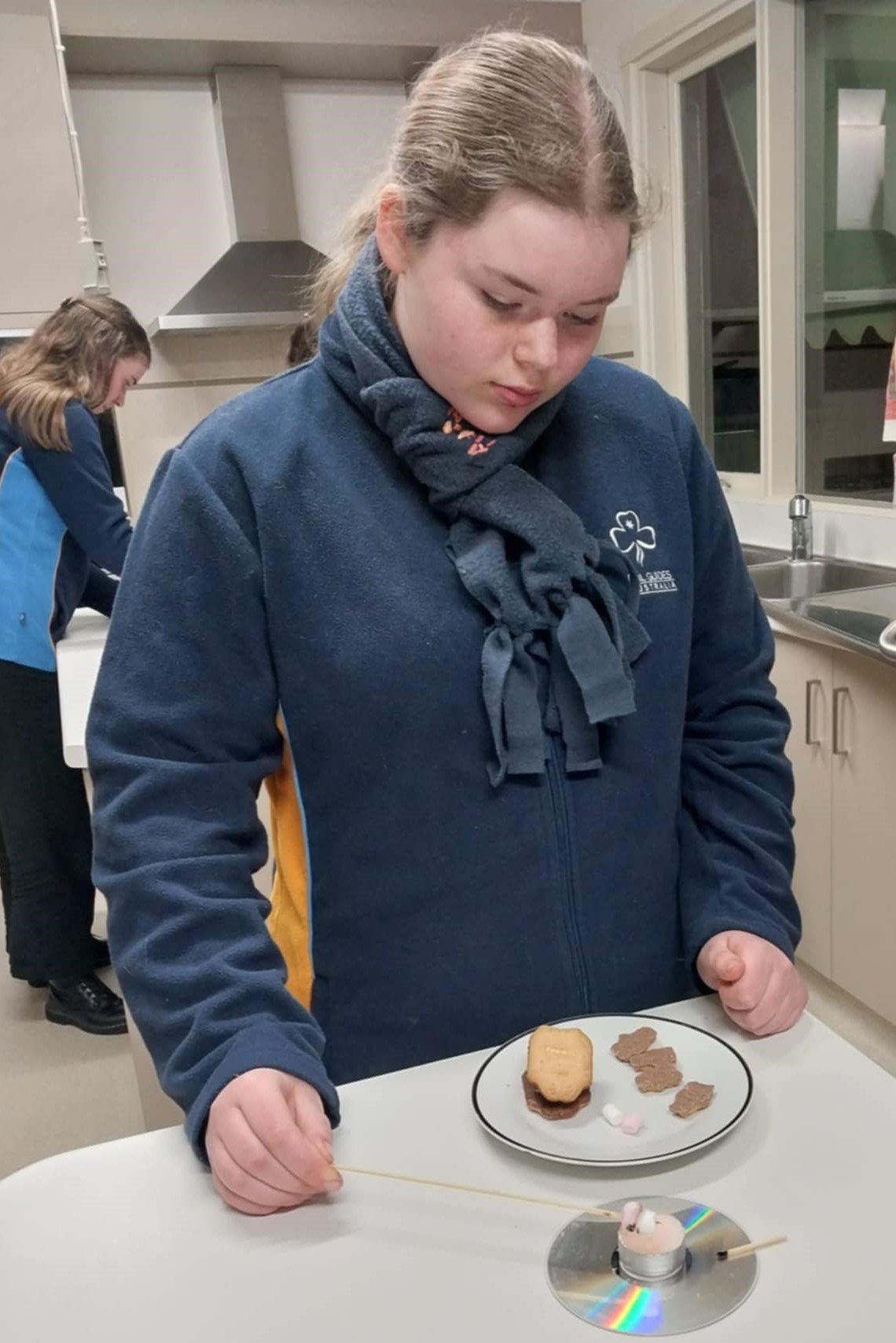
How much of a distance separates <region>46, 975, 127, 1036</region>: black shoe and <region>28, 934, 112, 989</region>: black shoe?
0.04m

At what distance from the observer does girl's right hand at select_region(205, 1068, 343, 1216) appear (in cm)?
63

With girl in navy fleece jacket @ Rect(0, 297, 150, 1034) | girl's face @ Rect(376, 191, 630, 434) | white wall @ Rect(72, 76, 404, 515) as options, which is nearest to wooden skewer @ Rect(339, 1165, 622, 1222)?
girl's face @ Rect(376, 191, 630, 434)

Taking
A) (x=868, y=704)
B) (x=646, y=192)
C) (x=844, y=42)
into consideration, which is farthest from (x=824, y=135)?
(x=646, y=192)

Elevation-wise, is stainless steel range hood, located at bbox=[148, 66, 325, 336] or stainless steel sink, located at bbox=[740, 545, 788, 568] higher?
stainless steel range hood, located at bbox=[148, 66, 325, 336]

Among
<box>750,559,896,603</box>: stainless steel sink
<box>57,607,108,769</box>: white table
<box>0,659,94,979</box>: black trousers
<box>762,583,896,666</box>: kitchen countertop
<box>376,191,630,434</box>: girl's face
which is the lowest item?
<box>0,659,94,979</box>: black trousers

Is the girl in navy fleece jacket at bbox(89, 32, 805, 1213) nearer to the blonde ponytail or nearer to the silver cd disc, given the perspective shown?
the blonde ponytail

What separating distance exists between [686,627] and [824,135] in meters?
2.22

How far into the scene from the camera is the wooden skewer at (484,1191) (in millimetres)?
614

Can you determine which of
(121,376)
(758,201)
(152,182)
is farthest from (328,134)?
(121,376)

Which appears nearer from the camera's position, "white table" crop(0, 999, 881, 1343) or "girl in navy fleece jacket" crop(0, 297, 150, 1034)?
"white table" crop(0, 999, 881, 1343)

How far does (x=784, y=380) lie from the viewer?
2770 mm

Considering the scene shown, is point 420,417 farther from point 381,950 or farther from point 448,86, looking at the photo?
point 381,950

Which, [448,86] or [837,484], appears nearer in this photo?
[448,86]

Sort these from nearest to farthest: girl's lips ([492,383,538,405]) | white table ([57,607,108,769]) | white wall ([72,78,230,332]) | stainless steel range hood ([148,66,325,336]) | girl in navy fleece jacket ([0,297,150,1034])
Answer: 1. girl's lips ([492,383,538,405])
2. white table ([57,607,108,769])
3. girl in navy fleece jacket ([0,297,150,1034])
4. stainless steel range hood ([148,66,325,336])
5. white wall ([72,78,230,332])
